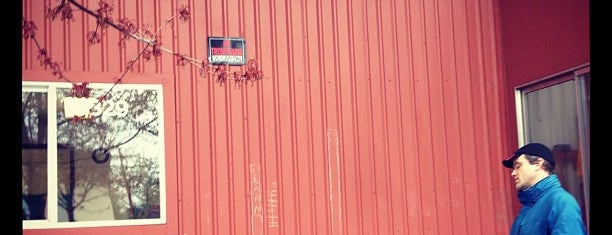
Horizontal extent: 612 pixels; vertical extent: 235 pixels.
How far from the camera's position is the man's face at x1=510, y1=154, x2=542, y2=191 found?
5.80 metres

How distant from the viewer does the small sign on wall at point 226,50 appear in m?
8.22

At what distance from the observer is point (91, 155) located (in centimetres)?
761

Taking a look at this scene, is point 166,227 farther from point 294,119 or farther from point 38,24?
point 38,24

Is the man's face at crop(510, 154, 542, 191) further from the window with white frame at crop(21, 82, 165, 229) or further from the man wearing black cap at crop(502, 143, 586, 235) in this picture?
the window with white frame at crop(21, 82, 165, 229)

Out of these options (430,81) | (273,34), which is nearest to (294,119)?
(273,34)

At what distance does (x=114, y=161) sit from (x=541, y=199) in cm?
403

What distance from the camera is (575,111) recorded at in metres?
8.17

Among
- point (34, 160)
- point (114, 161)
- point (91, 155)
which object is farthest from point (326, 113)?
point (34, 160)

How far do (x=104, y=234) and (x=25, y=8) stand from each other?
2.24 metres

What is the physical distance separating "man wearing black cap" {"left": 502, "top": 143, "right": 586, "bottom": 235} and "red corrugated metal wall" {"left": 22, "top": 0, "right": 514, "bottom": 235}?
278 centimetres

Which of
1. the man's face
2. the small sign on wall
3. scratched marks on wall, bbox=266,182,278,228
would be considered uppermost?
the small sign on wall

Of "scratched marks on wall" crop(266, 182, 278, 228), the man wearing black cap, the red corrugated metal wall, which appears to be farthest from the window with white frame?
the man wearing black cap

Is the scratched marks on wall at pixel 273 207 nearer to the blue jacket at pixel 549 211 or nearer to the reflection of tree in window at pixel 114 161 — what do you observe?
the reflection of tree in window at pixel 114 161

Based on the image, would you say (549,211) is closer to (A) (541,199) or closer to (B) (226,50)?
(A) (541,199)
